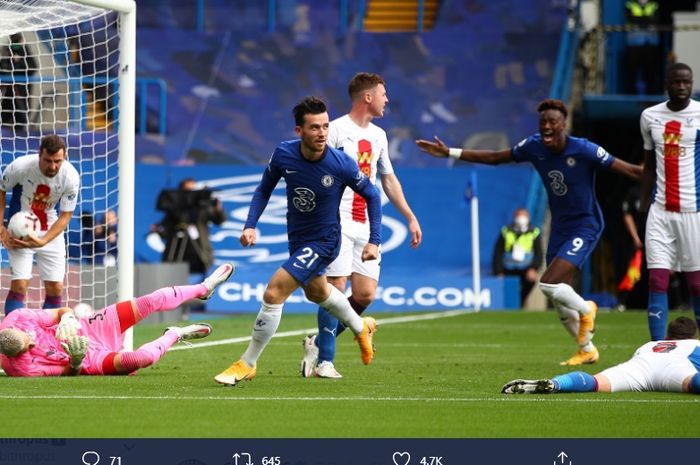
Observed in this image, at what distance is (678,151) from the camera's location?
11477 mm

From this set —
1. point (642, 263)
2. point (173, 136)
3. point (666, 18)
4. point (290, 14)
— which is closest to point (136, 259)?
point (173, 136)

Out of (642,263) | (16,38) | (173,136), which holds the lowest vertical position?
(642,263)

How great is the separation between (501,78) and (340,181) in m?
19.5

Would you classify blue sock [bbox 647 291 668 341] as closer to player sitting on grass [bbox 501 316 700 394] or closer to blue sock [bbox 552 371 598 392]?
player sitting on grass [bbox 501 316 700 394]

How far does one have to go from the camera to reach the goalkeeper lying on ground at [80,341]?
9836 millimetres

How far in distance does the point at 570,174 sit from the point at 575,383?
3846 mm

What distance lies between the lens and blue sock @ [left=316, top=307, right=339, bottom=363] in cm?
1069

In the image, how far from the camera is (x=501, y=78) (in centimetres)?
2886

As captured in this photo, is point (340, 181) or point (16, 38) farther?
point (16, 38)

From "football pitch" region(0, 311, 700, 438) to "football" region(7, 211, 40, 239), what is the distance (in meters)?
1.63

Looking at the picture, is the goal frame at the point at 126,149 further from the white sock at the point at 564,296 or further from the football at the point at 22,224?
the white sock at the point at 564,296

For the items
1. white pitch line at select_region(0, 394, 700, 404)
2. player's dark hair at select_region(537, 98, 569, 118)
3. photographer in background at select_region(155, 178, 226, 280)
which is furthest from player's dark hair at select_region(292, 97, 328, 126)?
photographer in background at select_region(155, 178, 226, 280)

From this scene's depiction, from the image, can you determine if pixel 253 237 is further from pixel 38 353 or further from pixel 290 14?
pixel 290 14
